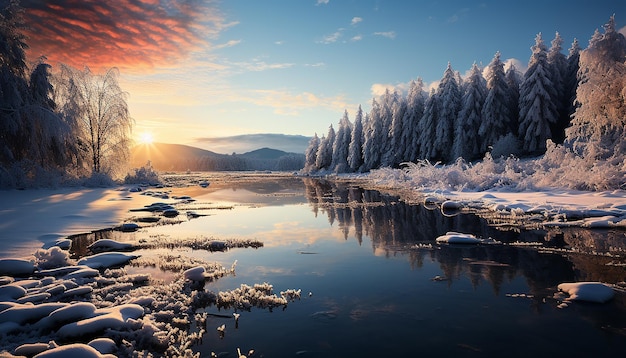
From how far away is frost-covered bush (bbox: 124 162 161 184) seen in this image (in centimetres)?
3420

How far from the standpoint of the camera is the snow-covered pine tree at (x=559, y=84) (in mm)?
38534

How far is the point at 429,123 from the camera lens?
47.4 metres

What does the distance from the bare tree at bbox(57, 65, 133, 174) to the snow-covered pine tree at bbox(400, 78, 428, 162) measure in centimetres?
3740

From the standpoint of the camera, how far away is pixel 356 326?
459cm

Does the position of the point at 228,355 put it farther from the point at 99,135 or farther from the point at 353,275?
the point at 99,135

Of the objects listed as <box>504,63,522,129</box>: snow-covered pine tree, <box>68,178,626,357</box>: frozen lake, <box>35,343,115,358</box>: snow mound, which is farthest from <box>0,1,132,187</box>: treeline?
<box>504,63,522,129</box>: snow-covered pine tree

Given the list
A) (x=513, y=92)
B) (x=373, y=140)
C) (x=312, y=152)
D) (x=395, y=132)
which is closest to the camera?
(x=513, y=92)

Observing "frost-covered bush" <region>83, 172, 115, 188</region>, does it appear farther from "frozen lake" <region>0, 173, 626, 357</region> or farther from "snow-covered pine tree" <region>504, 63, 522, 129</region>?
"snow-covered pine tree" <region>504, 63, 522, 129</region>

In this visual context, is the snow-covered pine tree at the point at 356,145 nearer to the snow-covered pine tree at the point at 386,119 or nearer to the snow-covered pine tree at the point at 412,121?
the snow-covered pine tree at the point at 386,119

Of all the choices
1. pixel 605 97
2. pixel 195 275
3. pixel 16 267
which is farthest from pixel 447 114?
pixel 16 267

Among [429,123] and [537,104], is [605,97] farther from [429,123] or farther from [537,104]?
[429,123]

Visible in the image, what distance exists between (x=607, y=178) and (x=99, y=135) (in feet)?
123

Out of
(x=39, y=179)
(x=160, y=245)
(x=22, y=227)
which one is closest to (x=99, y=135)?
(x=39, y=179)

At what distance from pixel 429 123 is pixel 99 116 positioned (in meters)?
40.0
